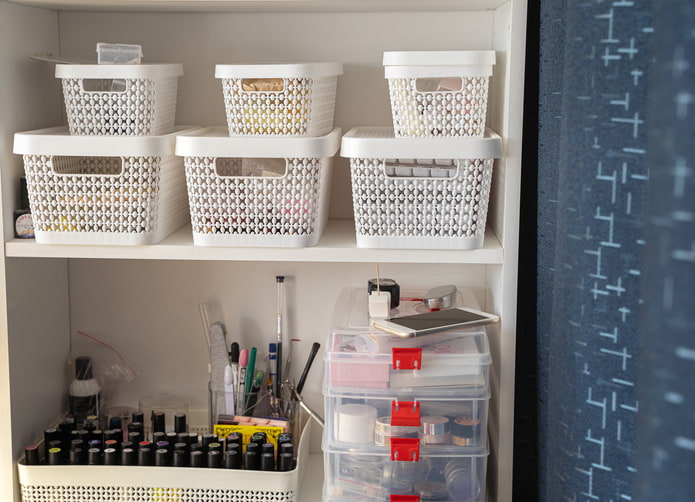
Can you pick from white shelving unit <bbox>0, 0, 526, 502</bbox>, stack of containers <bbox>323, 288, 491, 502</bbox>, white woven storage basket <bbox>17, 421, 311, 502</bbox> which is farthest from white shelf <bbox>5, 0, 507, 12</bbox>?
white woven storage basket <bbox>17, 421, 311, 502</bbox>

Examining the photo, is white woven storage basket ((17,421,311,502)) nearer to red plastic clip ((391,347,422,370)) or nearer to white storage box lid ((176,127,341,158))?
red plastic clip ((391,347,422,370))

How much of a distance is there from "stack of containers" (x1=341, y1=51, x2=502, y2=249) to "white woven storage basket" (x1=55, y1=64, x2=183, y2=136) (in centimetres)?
33

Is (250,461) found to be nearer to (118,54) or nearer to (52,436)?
(52,436)

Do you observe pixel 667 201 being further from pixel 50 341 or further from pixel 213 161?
pixel 50 341

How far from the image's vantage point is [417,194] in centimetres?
120

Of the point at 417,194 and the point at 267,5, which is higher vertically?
the point at 267,5

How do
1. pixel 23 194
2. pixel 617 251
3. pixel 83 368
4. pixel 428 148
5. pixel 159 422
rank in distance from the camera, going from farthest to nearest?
pixel 83 368
pixel 159 422
pixel 23 194
pixel 428 148
pixel 617 251

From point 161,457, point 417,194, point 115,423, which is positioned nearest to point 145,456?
point 161,457

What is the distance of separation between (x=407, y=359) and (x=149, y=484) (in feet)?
1.61

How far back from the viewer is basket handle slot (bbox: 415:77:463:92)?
120 centimetres

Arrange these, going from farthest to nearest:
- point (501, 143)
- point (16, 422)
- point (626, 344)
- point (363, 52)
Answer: point (363, 52) < point (16, 422) < point (501, 143) < point (626, 344)

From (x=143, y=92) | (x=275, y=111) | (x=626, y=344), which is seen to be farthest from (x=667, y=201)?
(x=143, y=92)

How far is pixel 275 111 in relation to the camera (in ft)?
4.01

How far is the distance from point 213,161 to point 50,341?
20.7 inches
